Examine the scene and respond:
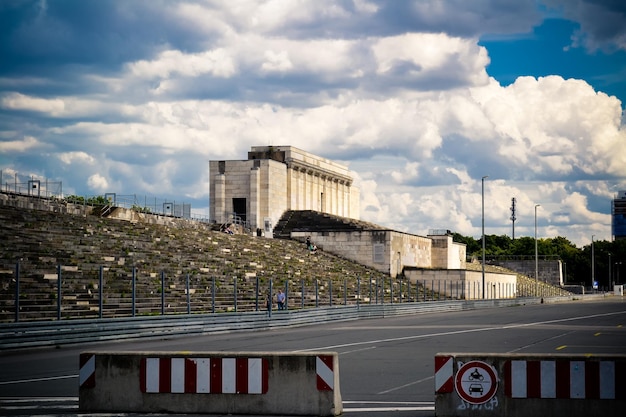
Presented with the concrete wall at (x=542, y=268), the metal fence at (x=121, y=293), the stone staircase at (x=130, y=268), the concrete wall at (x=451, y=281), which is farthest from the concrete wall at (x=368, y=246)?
the concrete wall at (x=542, y=268)

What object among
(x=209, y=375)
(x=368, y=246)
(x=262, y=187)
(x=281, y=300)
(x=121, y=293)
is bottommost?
(x=281, y=300)

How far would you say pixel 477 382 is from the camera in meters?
12.8

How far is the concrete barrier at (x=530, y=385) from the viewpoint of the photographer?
487 inches

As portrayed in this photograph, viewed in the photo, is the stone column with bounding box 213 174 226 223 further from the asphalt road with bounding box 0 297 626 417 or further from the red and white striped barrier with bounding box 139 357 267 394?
the red and white striped barrier with bounding box 139 357 267 394

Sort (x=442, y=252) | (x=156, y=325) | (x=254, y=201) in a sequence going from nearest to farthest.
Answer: (x=156, y=325) < (x=254, y=201) < (x=442, y=252)

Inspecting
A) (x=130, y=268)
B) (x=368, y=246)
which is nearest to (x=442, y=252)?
(x=368, y=246)

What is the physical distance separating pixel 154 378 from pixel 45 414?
1.97 meters

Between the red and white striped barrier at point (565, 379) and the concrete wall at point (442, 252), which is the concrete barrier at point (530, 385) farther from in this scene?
the concrete wall at point (442, 252)

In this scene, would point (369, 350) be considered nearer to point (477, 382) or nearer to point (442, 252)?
point (477, 382)

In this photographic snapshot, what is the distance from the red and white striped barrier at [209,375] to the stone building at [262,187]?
67711mm

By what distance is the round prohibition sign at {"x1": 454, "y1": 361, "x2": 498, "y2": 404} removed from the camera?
12.7m

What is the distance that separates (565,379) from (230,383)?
4763mm

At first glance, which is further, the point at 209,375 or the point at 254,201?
the point at 254,201

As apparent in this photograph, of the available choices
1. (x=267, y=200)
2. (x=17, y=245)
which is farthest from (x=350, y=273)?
(x=17, y=245)
